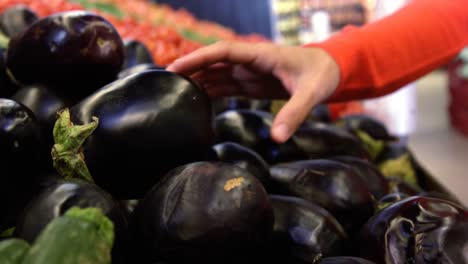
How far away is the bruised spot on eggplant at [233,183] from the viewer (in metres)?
0.53

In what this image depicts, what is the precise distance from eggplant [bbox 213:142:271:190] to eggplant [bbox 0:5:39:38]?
0.60 metres

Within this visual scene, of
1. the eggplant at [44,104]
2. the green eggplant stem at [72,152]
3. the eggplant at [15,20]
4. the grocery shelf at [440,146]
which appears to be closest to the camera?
the green eggplant stem at [72,152]

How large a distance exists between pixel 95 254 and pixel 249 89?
725 mm

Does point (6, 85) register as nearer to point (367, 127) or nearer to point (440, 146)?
point (367, 127)

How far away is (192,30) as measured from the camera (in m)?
2.93

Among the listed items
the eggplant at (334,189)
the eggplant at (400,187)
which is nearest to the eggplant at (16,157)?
the eggplant at (334,189)

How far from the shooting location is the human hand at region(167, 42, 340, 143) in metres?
0.89

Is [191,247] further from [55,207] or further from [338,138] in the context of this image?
[338,138]

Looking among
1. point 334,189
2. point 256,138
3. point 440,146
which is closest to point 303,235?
point 334,189

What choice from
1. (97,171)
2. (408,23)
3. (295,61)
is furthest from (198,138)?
(408,23)

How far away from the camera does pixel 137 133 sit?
2.06 ft

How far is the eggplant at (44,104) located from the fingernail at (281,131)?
356 mm

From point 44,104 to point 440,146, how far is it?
5.89 feet

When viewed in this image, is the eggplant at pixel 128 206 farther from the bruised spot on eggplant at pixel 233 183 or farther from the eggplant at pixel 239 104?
the eggplant at pixel 239 104
